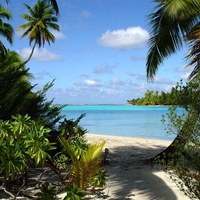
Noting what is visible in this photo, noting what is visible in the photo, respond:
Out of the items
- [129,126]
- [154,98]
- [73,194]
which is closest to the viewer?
[73,194]

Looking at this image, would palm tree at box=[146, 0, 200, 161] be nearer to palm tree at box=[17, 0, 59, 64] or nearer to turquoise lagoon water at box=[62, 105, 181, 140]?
turquoise lagoon water at box=[62, 105, 181, 140]

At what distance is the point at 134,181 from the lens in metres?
6.09

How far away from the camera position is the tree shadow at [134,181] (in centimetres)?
518

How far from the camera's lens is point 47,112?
7168mm

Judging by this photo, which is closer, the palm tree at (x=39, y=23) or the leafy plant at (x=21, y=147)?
the leafy plant at (x=21, y=147)

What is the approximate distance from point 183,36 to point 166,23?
0.66 metres

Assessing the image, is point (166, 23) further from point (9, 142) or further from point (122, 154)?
point (9, 142)

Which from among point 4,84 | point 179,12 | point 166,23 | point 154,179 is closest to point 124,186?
point 154,179

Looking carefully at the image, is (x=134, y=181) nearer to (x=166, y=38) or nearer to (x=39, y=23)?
(x=166, y=38)

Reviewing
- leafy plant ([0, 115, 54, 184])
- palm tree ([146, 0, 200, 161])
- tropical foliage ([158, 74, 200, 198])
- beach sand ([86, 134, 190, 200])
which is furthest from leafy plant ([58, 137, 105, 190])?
palm tree ([146, 0, 200, 161])

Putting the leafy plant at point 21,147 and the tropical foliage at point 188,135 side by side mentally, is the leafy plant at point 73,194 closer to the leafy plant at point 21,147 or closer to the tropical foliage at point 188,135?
the leafy plant at point 21,147

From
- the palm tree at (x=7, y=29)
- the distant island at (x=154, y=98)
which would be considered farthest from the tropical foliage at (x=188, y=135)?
the palm tree at (x=7, y=29)

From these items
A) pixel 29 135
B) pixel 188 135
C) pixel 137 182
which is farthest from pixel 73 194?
pixel 137 182

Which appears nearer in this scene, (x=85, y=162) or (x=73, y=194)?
(x=73, y=194)
